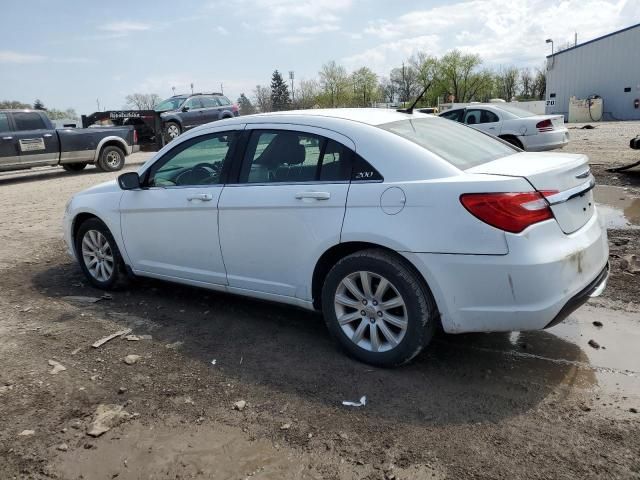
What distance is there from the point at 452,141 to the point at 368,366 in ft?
5.46

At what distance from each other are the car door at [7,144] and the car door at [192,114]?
6643 mm

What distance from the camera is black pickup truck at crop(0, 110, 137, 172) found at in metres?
15.1

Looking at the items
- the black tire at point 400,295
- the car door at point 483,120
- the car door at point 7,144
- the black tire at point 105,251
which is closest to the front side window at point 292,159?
the black tire at point 400,295

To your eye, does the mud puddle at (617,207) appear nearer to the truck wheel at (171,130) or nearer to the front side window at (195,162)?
the front side window at (195,162)

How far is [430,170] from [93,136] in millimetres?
15474

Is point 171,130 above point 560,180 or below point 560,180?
below

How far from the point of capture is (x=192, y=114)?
69.1 ft

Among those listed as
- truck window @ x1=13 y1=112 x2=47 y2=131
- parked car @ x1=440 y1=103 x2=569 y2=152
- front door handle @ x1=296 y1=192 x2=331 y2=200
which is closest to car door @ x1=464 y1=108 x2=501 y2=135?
parked car @ x1=440 y1=103 x2=569 y2=152

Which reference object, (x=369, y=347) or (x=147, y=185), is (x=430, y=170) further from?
(x=147, y=185)

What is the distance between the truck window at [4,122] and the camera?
1500 centimetres

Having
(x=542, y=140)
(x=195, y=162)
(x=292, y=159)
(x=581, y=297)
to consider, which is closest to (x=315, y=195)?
(x=292, y=159)

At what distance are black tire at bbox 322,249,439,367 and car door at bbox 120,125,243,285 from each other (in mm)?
1217

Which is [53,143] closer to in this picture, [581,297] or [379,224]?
[379,224]

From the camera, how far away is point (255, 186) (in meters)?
4.10
